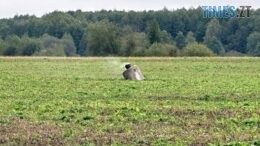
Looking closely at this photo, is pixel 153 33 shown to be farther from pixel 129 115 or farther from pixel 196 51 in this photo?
pixel 129 115

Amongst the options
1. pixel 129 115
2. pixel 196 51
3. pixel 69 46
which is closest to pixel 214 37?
pixel 69 46

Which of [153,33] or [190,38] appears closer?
[153,33]

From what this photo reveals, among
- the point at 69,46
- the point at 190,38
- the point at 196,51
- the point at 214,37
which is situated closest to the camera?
the point at 196,51

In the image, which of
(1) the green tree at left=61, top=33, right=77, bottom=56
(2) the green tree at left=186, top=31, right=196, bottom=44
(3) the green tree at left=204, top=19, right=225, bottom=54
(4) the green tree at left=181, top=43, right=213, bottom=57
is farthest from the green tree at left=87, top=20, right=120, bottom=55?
(1) the green tree at left=61, top=33, right=77, bottom=56

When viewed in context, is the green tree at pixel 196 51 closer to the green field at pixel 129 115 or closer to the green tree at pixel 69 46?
the green tree at pixel 69 46

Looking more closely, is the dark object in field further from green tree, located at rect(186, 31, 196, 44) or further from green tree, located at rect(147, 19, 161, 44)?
green tree, located at rect(186, 31, 196, 44)

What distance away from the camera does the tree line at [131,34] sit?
121000mm

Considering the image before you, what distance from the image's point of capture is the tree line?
121 m

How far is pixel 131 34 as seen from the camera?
406ft

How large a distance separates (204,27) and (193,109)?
138 meters

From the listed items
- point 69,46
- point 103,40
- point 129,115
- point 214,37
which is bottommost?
point 69,46

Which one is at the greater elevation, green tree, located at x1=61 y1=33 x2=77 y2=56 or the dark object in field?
the dark object in field

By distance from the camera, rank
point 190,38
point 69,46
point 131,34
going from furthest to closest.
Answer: point 69,46, point 190,38, point 131,34

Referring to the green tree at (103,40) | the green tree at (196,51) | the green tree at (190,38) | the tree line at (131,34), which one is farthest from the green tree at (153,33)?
the green tree at (196,51)
